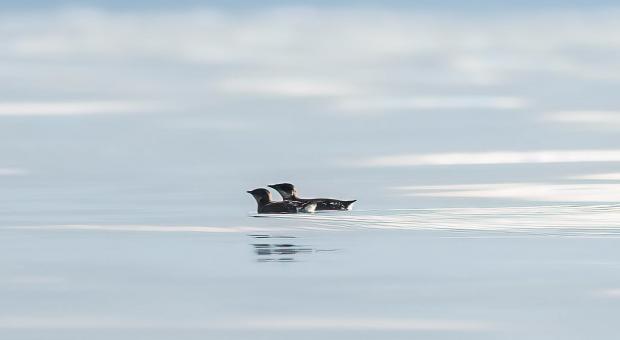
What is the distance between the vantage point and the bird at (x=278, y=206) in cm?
2947

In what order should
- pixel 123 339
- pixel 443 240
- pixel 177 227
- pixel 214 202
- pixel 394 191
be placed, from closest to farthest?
pixel 123 339 → pixel 443 240 → pixel 177 227 → pixel 214 202 → pixel 394 191

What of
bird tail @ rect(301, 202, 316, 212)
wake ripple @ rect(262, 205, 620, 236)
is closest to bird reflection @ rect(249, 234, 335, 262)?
wake ripple @ rect(262, 205, 620, 236)

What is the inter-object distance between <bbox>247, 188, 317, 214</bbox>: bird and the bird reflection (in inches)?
261

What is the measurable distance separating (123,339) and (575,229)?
39.2 feet

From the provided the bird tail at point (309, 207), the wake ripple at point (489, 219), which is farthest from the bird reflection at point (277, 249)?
the bird tail at point (309, 207)

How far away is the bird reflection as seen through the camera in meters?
18.9

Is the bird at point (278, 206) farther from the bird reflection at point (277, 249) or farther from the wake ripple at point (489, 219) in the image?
the bird reflection at point (277, 249)

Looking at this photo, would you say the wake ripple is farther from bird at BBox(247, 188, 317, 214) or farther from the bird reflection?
the bird reflection

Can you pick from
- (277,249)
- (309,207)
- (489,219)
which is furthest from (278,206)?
(277,249)

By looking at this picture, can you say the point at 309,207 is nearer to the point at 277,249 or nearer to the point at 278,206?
the point at 278,206

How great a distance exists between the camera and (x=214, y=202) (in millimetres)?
→ 34969

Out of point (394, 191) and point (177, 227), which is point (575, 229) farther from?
point (394, 191)

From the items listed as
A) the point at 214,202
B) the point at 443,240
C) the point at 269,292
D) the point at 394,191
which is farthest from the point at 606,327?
the point at 394,191

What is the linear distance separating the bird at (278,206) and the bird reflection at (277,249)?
21.7 feet
